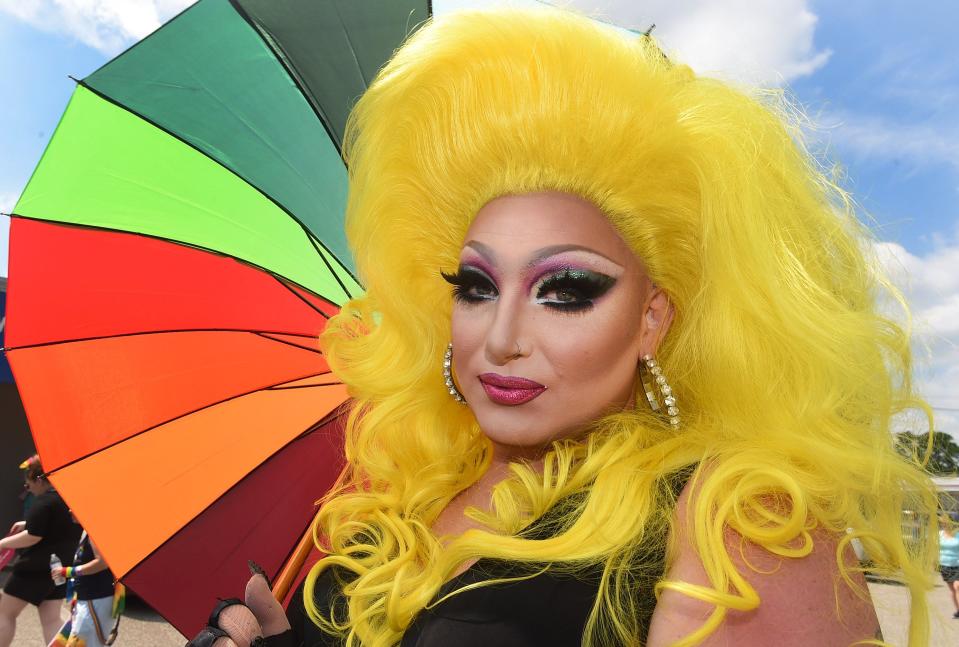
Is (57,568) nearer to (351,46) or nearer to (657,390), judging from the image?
(351,46)

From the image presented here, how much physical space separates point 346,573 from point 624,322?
1.05m

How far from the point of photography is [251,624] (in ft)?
5.87

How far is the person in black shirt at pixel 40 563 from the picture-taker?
6047 millimetres

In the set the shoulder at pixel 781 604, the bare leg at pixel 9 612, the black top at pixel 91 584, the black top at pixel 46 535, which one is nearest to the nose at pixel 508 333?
the shoulder at pixel 781 604

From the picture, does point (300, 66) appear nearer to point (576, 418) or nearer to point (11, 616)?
point (576, 418)

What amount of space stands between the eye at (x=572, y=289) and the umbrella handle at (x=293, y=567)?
1083 millimetres

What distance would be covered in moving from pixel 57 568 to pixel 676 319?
6137 mm

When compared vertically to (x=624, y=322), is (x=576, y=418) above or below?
below

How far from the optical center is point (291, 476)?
2352mm

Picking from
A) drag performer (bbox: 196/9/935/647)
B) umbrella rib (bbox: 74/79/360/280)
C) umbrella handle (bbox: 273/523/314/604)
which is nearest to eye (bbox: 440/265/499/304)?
drag performer (bbox: 196/9/935/647)

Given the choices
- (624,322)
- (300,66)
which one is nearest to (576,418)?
(624,322)

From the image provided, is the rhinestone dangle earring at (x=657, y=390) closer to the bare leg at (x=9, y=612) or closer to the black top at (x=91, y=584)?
the black top at (x=91, y=584)

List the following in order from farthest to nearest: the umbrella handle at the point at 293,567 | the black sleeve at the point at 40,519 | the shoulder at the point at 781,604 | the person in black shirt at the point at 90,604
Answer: the black sleeve at the point at 40,519 < the person in black shirt at the point at 90,604 < the umbrella handle at the point at 293,567 < the shoulder at the point at 781,604

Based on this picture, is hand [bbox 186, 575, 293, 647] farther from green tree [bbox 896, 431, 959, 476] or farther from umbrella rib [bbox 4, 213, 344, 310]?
green tree [bbox 896, 431, 959, 476]
